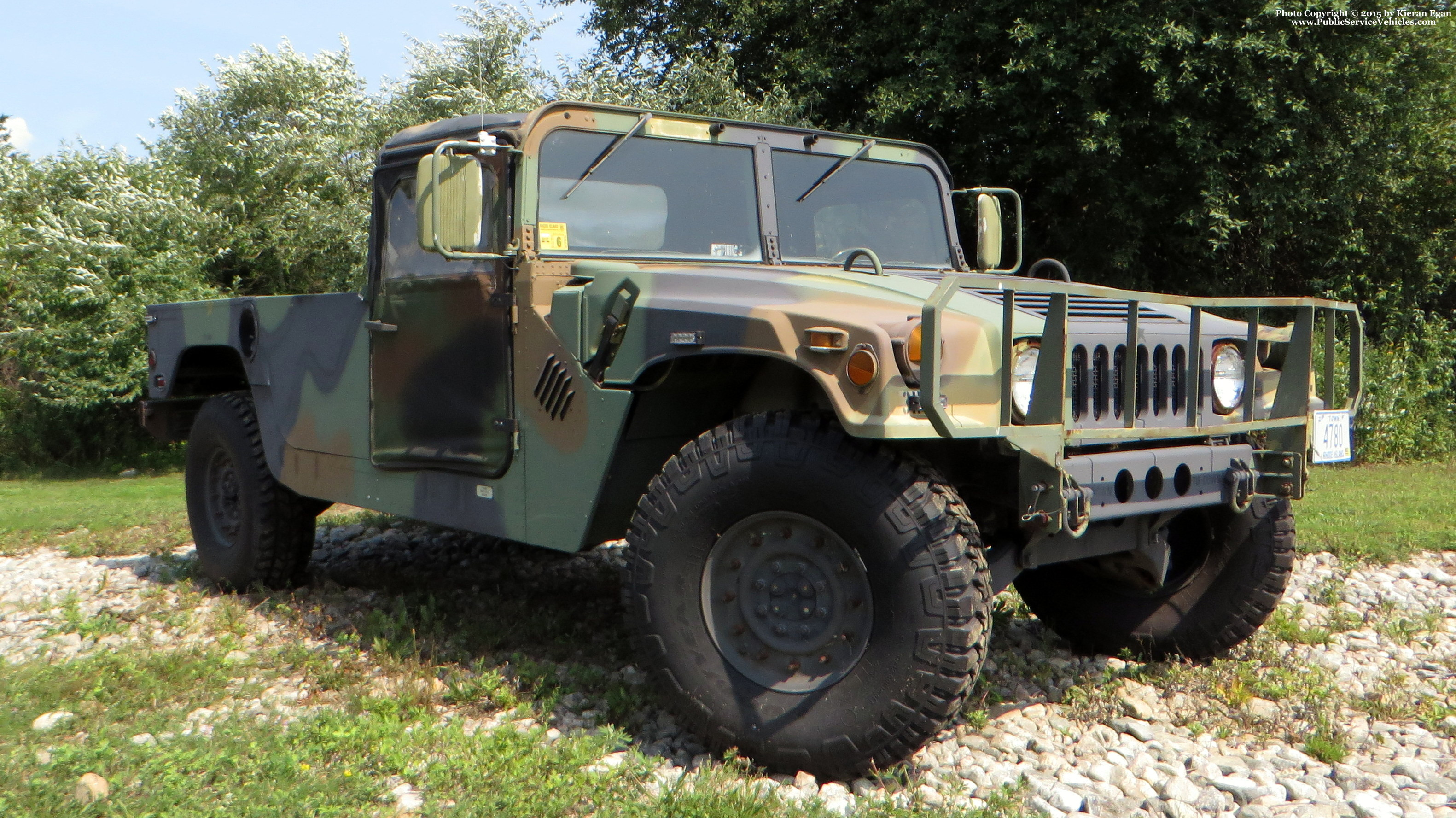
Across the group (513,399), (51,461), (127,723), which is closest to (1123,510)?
(513,399)

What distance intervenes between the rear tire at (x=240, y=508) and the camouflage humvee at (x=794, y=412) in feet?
1.14

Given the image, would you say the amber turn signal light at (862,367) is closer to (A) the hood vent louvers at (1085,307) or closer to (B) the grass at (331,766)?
(A) the hood vent louvers at (1085,307)

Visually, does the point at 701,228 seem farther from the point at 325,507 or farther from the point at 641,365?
the point at 325,507

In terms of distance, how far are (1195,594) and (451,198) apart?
302 centimetres

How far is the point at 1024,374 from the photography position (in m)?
3.36

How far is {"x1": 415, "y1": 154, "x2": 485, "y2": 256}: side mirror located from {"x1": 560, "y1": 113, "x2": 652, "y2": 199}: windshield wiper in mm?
408

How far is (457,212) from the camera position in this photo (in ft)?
12.8

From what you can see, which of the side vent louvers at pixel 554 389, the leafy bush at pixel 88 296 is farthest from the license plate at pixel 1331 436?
the leafy bush at pixel 88 296

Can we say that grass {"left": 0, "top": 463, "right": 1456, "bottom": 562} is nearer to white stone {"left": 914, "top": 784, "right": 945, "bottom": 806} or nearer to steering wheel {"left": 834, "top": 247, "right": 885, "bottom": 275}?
steering wheel {"left": 834, "top": 247, "right": 885, "bottom": 275}

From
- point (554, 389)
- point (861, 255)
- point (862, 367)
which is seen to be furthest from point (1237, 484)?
point (554, 389)

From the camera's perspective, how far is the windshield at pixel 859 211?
15.2 ft

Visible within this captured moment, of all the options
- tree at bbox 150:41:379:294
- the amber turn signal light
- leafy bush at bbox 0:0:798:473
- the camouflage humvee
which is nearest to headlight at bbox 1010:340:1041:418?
the camouflage humvee

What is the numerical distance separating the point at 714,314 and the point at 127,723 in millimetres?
2360

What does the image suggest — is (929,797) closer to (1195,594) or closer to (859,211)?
(1195,594)
